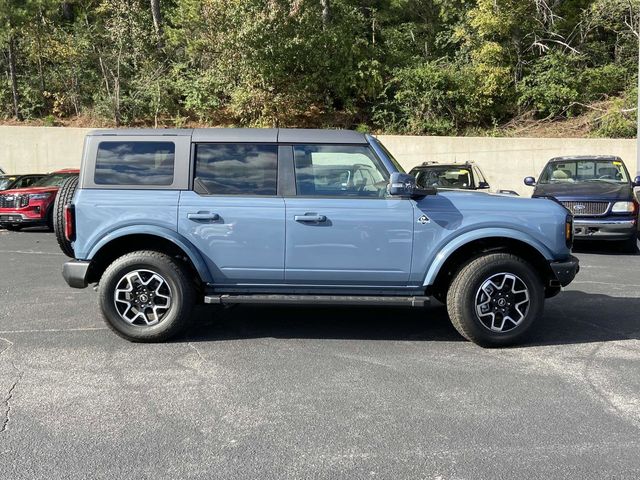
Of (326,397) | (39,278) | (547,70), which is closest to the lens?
(326,397)

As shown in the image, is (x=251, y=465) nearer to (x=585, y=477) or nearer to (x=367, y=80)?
(x=585, y=477)

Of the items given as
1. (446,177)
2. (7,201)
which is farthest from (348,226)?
(7,201)

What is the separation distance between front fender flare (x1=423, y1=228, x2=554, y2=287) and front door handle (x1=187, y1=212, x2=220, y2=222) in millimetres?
1968

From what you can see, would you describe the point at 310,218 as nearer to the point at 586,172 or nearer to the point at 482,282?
the point at 482,282

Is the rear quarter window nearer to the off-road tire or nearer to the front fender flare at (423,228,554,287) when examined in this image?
the off-road tire

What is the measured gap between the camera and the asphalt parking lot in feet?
11.3

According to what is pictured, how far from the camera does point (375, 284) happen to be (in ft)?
18.2

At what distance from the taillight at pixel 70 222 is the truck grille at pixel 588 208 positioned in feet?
28.5

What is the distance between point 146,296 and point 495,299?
314 centimetres

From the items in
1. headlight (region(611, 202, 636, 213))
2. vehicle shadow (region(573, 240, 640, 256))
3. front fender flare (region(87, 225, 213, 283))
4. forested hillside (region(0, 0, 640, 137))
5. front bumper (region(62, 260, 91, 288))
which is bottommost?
vehicle shadow (region(573, 240, 640, 256))

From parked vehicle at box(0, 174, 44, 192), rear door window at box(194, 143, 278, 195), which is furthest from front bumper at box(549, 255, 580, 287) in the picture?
parked vehicle at box(0, 174, 44, 192)

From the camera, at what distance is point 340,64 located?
22.7m

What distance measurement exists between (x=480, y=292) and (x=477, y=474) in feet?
7.75

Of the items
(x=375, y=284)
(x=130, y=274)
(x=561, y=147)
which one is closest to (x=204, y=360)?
(x=130, y=274)
